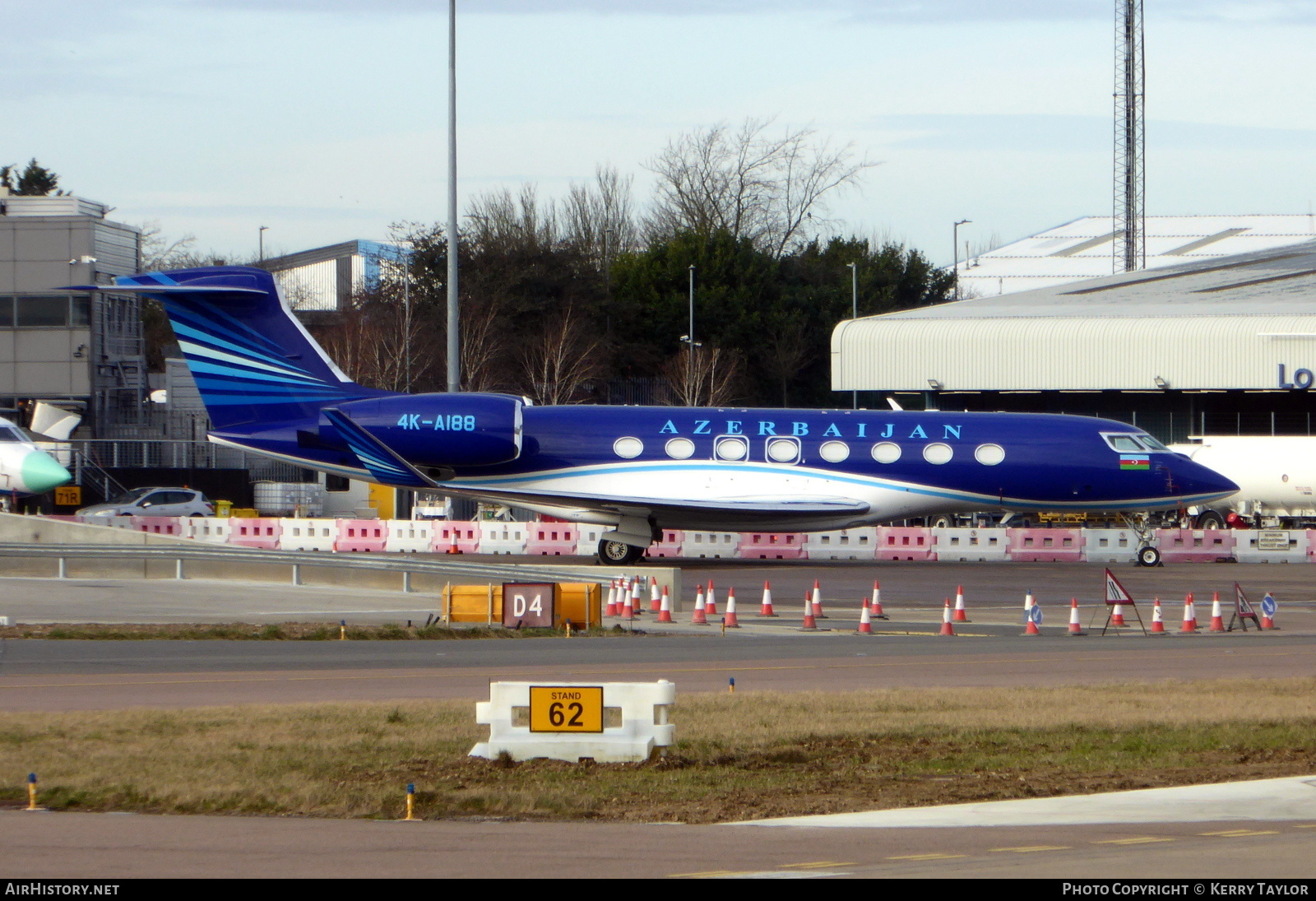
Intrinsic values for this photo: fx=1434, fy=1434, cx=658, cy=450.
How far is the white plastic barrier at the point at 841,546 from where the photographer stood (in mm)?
33438

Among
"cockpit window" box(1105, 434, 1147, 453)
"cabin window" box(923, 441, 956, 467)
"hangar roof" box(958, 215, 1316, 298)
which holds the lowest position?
"cabin window" box(923, 441, 956, 467)

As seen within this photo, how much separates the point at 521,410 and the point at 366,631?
1111cm

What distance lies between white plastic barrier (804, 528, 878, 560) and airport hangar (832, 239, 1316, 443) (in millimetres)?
18159

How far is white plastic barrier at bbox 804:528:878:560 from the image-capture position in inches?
1316

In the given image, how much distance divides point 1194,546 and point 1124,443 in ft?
15.3

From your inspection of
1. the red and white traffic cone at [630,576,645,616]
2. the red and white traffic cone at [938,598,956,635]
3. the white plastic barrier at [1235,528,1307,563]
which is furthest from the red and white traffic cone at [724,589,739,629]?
the white plastic barrier at [1235,528,1307,563]

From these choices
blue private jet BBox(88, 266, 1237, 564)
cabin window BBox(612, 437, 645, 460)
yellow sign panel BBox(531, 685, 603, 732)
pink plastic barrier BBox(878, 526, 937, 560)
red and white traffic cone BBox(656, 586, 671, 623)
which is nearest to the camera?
yellow sign panel BBox(531, 685, 603, 732)

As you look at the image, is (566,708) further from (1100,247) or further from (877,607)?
(1100,247)

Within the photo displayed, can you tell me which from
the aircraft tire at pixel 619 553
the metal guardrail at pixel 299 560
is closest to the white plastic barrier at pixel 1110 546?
the aircraft tire at pixel 619 553

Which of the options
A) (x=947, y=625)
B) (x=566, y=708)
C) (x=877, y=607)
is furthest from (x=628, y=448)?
(x=566, y=708)

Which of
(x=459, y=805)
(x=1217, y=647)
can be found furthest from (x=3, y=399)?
(x=459, y=805)

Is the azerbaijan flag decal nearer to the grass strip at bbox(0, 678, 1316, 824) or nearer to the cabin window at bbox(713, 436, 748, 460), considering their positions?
the cabin window at bbox(713, 436, 748, 460)

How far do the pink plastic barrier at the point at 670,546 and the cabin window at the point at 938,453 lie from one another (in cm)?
707

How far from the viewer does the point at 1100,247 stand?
9925cm
